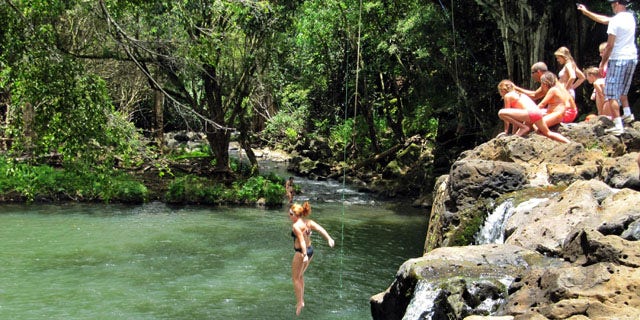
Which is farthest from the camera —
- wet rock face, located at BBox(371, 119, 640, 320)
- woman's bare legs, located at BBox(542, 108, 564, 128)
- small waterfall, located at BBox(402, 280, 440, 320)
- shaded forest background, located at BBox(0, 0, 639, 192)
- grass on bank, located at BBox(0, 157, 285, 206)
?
grass on bank, located at BBox(0, 157, 285, 206)

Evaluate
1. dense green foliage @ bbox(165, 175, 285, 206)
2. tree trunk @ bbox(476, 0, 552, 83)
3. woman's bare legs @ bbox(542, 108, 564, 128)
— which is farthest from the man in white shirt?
dense green foliage @ bbox(165, 175, 285, 206)


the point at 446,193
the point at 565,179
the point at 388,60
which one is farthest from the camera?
the point at 388,60

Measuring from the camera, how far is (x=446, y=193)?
10094mm

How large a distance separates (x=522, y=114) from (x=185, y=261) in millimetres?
7614

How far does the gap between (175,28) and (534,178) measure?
41.2 ft

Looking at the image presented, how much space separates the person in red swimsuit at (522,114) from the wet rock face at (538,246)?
0.26 metres

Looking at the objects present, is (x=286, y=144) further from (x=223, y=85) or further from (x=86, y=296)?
(x=86, y=296)

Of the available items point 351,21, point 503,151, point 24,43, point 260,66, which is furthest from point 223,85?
point 24,43

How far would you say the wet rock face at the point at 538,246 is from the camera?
5.49m

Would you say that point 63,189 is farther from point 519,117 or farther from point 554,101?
point 554,101

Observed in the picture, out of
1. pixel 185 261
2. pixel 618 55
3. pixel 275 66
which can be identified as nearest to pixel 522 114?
pixel 618 55

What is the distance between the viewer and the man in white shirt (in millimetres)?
9664

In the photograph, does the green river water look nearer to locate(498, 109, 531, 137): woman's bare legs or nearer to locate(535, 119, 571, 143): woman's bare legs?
locate(498, 109, 531, 137): woman's bare legs

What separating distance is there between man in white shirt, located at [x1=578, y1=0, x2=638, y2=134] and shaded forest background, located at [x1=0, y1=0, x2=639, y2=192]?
530 cm
